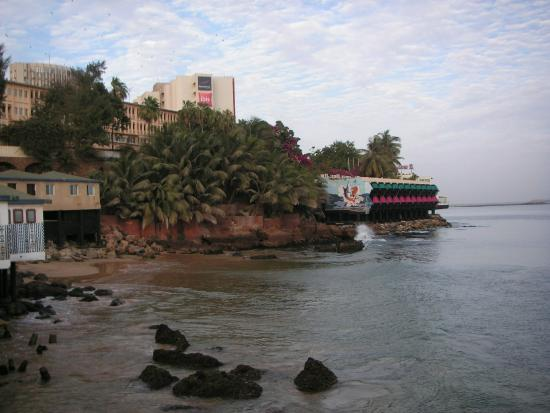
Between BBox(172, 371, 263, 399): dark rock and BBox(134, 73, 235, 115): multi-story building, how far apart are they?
109701mm

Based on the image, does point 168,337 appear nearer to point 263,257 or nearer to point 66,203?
point 263,257

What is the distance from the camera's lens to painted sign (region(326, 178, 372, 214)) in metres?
74.3

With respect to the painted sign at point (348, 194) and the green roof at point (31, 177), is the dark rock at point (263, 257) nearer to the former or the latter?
the green roof at point (31, 177)

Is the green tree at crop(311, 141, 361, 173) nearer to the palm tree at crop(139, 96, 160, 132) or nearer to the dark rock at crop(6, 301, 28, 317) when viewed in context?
the palm tree at crop(139, 96, 160, 132)

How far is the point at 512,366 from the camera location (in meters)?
13.9

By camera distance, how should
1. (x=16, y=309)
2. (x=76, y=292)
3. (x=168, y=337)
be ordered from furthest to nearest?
(x=76, y=292) < (x=16, y=309) < (x=168, y=337)

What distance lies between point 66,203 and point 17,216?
16.6 meters

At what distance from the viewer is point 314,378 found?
11.8 meters

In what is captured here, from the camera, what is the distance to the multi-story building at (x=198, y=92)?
392 ft

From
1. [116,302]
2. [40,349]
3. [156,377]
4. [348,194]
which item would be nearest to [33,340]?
[40,349]

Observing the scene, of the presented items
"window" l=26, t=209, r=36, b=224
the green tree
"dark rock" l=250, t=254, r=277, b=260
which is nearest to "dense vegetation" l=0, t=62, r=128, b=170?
"dark rock" l=250, t=254, r=277, b=260

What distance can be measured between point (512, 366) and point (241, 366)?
7037 millimetres

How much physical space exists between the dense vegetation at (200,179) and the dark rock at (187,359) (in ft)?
96.4

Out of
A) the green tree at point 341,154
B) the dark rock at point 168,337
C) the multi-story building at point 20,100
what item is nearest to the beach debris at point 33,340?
the dark rock at point 168,337
